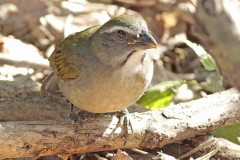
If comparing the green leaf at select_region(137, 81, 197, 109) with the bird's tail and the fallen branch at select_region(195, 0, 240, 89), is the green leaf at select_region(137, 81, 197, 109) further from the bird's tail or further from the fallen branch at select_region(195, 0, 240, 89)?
the fallen branch at select_region(195, 0, 240, 89)

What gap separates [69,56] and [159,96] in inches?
53.0

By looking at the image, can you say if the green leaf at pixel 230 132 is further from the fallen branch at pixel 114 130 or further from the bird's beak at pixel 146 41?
the bird's beak at pixel 146 41

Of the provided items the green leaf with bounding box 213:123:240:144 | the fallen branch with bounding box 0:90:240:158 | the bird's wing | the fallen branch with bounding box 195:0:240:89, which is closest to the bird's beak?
the bird's wing

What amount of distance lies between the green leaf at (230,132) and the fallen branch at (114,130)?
205 mm

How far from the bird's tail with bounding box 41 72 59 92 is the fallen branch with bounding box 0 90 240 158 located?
92cm

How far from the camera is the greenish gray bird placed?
4.64 metres

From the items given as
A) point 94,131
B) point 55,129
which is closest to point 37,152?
point 55,129

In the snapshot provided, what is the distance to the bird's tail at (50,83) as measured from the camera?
593 cm

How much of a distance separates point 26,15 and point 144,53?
339 cm

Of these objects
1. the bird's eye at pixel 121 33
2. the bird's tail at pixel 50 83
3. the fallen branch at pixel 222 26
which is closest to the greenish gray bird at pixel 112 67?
the bird's eye at pixel 121 33

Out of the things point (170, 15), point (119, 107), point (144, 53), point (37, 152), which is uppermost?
point (170, 15)

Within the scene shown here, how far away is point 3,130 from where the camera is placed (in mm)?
4398

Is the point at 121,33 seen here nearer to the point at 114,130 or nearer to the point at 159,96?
the point at 114,130

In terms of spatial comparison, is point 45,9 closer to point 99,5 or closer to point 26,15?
point 26,15
